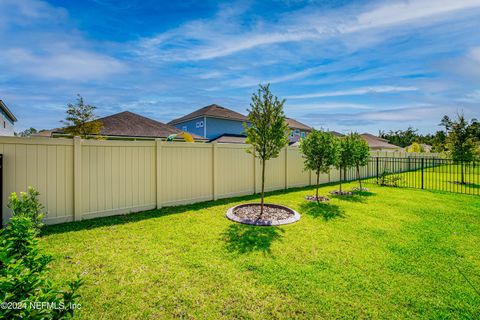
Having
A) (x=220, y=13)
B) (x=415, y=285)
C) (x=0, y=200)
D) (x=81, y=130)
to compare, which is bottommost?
(x=415, y=285)

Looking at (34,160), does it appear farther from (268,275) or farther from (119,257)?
(268,275)

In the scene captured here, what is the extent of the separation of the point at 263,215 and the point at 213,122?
58.5 feet

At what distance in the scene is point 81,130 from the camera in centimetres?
1402

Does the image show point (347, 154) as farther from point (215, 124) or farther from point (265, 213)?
point (215, 124)

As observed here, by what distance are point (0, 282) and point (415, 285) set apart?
4179 mm

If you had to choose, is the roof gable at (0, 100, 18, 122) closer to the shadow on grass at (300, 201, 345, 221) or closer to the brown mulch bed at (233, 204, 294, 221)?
the brown mulch bed at (233, 204, 294, 221)

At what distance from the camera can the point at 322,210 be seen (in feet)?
22.6

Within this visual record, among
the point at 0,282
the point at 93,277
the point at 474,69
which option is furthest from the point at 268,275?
the point at 474,69

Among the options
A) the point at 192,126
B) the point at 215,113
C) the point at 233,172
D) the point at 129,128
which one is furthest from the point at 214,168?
the point at 192,126

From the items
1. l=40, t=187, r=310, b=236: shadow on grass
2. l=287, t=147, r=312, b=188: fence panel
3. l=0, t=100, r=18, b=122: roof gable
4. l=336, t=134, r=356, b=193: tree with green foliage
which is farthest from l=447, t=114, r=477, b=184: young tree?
l=0, t=100, r=18, b=122: roof gable

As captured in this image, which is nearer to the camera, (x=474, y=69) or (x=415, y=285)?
(x=415, y=285)

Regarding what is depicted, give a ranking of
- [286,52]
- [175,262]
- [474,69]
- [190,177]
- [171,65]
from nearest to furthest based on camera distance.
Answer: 1. [175,262]
2. [190,177]
3. [286,52]
4. [474,69]
5. [171,65]

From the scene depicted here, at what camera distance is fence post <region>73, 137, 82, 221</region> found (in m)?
5.34

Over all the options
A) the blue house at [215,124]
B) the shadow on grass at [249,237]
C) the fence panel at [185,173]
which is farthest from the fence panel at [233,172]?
the blue house at [215,124]
